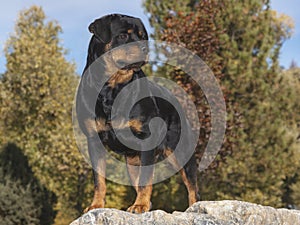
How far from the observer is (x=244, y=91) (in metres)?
17.4

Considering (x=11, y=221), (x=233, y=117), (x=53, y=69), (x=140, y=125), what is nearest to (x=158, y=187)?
Result: (x=233, y=117)

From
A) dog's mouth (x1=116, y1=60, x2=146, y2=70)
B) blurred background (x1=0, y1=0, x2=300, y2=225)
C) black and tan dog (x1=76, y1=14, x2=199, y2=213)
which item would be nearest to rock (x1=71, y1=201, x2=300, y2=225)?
black and tan dog (x1=76, y1=14, x2=199, y2=213)

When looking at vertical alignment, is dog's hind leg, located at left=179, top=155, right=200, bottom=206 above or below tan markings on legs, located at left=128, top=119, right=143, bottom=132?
below

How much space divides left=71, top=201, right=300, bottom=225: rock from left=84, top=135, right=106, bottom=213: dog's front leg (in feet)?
2.11

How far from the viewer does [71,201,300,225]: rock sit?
453cm

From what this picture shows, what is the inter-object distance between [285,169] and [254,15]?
17.7 feet

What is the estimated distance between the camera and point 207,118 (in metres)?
15.7

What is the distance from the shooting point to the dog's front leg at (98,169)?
5.26 meters

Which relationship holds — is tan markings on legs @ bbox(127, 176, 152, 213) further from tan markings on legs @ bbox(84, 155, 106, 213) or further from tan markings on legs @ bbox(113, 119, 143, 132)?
tan markings on legs @ bbox(113, 119, 143, 132)

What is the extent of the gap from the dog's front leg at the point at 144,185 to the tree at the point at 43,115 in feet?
50.2

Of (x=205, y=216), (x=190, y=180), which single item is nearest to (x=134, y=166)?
(x=190, y=180)

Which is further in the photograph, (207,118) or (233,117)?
(233,117)

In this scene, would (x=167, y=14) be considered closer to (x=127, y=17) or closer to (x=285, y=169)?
(x=285, y=169)

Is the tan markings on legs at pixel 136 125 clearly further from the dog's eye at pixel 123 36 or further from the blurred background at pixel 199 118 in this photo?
the blurred background at pixel 199 118
